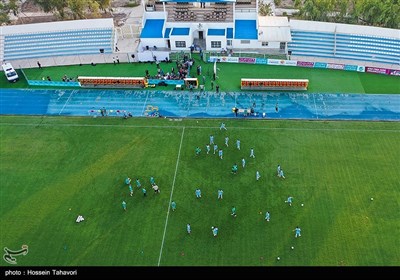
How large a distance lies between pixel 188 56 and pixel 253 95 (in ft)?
40.0

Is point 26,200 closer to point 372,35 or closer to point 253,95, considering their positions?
point 253,95

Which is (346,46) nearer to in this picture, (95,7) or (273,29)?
(273,29)

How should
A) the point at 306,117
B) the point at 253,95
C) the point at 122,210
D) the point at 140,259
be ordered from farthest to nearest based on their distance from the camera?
the point at 253,95 → the point at 306,117 → the point at 122,210 → the point at 140,259

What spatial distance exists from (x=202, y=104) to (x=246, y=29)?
15.8 m

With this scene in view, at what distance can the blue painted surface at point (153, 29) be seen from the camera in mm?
55031

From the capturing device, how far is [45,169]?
38938 mm

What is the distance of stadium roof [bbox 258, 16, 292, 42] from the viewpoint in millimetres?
53406

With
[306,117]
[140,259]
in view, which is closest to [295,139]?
[306,117]

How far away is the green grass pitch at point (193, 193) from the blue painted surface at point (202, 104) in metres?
1.45

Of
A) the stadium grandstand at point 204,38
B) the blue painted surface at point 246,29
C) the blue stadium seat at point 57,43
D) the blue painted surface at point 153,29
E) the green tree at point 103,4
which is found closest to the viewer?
the stadium grandstand at point 204,38

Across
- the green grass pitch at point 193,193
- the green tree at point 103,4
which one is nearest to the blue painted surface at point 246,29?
the green grass pitch at point 193,193

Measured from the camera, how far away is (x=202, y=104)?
46.0 meters

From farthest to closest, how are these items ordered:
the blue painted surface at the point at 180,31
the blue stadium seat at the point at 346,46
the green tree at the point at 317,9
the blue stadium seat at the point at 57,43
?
the green tree at the point at 317,9
the blue stadium seat at the point at 57,43
the blue painted surface at the point at 180,31
the blue stadium seat at the point at 346,46

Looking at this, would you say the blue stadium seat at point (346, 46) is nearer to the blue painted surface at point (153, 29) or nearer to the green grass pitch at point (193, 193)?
the green grass pitch at point (193, 193)
